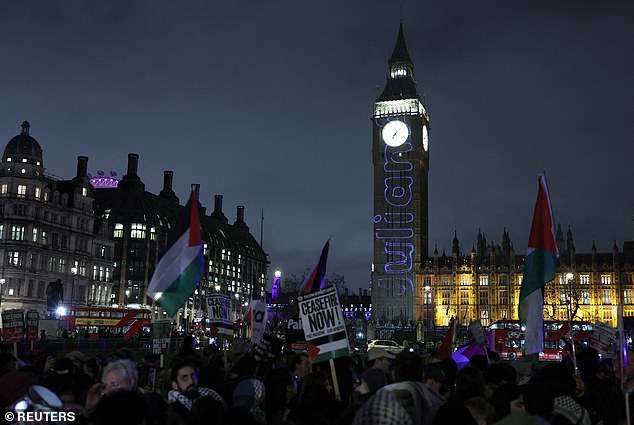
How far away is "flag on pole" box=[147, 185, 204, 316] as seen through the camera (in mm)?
13031

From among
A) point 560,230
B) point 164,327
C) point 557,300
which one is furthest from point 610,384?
point 560,230

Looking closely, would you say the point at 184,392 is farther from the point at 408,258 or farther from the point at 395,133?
the point at 395,133

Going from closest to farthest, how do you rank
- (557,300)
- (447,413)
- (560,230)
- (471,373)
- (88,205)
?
(447,413) → (471,373) → (88,205) → (557,300) → (560,230)

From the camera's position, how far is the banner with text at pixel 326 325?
930 centimetres

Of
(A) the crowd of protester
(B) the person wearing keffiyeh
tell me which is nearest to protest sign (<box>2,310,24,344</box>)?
(A) the crowd of protester

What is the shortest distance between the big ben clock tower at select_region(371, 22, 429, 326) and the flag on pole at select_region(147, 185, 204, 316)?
99.5 meters

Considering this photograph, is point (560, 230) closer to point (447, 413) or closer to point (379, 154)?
point (379, 154)

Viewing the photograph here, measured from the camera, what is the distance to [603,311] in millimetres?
102750

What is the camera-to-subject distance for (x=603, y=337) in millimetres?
14406

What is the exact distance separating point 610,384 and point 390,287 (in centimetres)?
10523

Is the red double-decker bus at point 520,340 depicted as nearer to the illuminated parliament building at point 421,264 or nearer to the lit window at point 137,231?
the illuminated parliament building at point 421,264

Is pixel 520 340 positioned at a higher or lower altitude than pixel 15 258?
lower

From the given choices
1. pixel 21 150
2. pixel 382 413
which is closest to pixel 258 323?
pixel 382 413

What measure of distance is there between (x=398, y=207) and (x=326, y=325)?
106347 millimetres
